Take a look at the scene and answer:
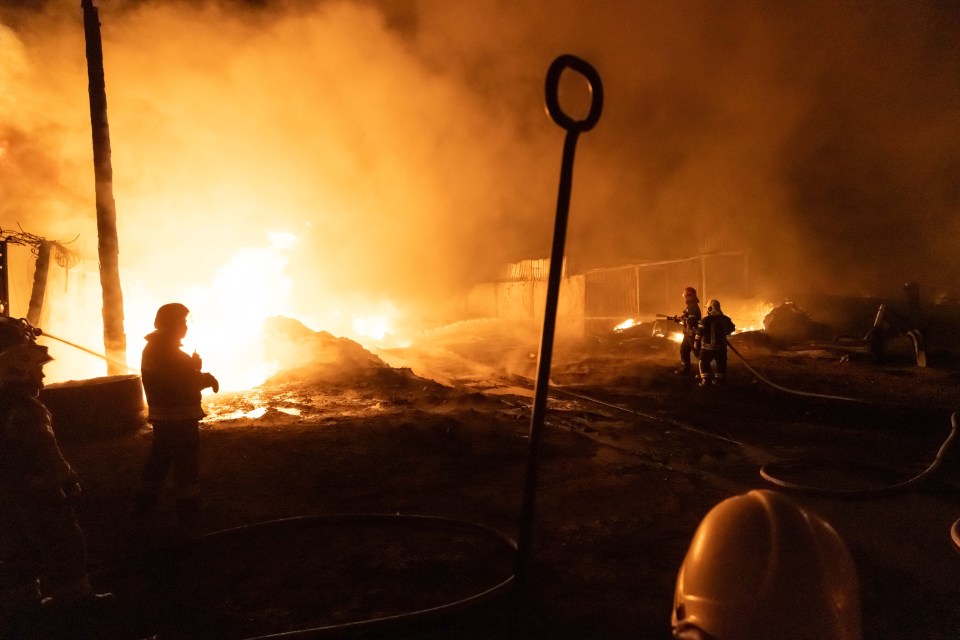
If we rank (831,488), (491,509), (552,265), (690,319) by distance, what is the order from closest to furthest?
(552,265) → (491,509) → (831,488) → (690,319)

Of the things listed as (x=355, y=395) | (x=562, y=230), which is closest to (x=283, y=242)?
(x=355, y=395)

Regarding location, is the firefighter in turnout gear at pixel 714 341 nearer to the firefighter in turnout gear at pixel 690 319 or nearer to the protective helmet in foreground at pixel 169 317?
the firefighter in turnout gear at pixel 690 319

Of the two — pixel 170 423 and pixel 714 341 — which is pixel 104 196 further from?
pixel 714 341

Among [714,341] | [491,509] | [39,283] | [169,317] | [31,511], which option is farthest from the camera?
[39,283]

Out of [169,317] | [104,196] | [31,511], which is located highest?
[104,196]

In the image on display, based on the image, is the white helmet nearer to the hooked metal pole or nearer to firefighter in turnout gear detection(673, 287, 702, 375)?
the hooked metal pole

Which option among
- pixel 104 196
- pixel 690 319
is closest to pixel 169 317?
pixel 104 196

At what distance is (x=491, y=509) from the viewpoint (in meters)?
4.41

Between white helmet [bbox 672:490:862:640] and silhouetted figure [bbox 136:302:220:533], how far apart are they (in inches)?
147

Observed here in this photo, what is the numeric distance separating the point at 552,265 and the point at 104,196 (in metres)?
9.80

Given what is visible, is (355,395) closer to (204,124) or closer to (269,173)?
(204,124)

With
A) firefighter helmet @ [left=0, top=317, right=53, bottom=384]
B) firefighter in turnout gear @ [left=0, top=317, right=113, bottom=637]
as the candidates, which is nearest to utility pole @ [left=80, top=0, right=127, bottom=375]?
firefighter helmet @ [left=0, top=317, right=53, bottom=384]

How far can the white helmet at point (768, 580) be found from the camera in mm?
1694

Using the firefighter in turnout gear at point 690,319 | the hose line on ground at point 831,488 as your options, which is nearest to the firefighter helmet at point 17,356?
the hose line on ground at point 831,488
